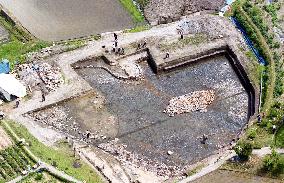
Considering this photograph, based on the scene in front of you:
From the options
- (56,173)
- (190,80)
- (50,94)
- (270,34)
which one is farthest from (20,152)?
(270,34)

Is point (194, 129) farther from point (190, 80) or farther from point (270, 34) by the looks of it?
point (270, 34)

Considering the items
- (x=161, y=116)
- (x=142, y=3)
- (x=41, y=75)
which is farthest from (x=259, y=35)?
(x=41, y=75)

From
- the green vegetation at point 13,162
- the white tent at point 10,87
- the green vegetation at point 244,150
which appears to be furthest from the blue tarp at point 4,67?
the green vegetation at point 244,150

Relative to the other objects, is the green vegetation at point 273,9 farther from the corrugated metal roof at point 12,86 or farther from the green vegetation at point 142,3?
the corrugated metal roof at point 12,86

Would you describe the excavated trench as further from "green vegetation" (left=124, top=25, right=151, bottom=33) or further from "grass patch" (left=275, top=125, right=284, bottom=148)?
"green vegetation" (left=124, top=25, right=151, bottom=33)

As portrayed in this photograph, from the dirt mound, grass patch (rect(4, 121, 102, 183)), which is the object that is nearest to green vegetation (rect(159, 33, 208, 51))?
the dirt mound

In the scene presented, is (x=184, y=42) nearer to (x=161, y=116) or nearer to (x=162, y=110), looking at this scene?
(x=162, y=110)

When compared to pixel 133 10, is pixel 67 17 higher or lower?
higher
